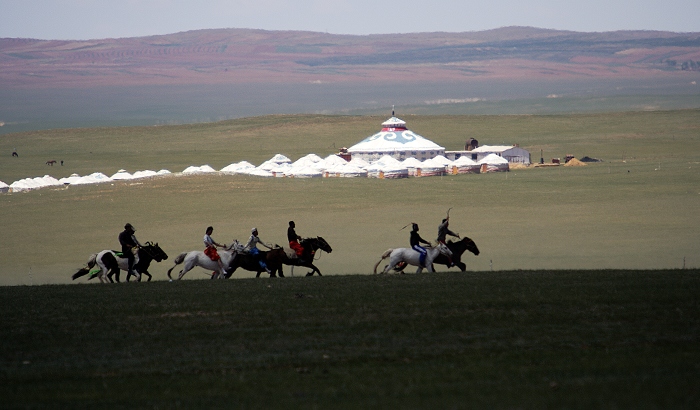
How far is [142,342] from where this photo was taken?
14516 millimetres

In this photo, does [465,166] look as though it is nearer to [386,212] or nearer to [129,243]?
[386,212]

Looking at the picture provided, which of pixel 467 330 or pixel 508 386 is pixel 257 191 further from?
pixel 508 386

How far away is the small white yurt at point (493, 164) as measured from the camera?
76688 millimetres

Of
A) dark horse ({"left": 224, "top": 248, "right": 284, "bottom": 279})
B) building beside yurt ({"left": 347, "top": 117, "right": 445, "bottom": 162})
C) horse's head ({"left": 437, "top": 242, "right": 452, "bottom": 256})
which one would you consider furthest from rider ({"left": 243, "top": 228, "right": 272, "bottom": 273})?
building beside yurt ({"left": 347, "top": 117, "right": 445, "bottom": 162})

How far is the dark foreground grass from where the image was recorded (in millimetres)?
11148

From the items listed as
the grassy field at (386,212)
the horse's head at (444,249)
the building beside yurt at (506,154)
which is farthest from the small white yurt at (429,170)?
the horse's head at (444,249)

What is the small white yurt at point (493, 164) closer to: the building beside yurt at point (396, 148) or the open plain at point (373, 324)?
the building beside yurt at point (396, 148)

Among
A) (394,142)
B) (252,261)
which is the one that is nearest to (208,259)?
(252,261)

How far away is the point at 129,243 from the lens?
74.5 feet

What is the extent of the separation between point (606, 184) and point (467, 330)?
4664 centimetres

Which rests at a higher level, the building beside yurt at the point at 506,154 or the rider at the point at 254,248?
the building beside yurt at the point at 506,154

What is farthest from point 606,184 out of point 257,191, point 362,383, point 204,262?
point 362,383

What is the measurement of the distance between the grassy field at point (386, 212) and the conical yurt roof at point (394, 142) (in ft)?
42.0

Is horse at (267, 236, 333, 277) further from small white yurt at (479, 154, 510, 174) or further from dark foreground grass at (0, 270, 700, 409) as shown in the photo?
small white yurt at (479, 154, 510, 174)
